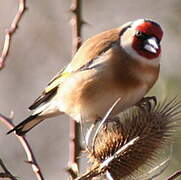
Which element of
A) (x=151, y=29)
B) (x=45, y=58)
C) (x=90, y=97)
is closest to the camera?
(x=151, y=29)

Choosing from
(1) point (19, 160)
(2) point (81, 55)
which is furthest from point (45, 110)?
(1) point (19, 160)

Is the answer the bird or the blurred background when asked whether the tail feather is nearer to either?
the bird

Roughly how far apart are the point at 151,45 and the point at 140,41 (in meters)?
0.11

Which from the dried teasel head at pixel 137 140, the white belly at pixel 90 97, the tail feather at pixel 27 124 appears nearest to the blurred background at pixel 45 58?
the tail feather at pixel 27 124

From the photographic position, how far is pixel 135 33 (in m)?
4.20

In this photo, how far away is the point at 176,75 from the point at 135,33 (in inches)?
63.5

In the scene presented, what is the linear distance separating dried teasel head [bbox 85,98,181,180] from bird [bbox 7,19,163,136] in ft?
1.12

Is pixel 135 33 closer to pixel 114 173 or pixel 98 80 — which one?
pixel 98 80

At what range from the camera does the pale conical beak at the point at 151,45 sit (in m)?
4.06

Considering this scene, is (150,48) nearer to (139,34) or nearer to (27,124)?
(139,34)

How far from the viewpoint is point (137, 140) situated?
3.62 m

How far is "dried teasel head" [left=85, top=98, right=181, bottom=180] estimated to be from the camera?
11.9 ft

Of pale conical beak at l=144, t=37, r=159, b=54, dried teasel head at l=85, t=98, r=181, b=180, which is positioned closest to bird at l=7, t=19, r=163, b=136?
pale conical beak at l=144, t=37, r=159, b=54

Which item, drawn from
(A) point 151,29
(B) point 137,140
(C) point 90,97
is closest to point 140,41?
(A) point 151,29
